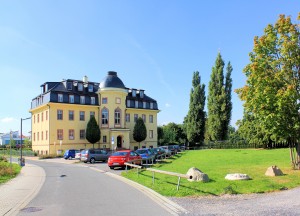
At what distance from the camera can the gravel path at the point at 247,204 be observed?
9453mm

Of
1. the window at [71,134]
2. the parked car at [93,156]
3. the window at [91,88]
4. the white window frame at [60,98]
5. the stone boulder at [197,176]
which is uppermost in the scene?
the window at [91,88]

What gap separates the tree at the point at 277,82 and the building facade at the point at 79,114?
38.8 meters

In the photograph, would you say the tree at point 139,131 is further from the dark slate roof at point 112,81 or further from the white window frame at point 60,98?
the white window frame at point 60,98

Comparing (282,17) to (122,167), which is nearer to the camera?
(282,17)

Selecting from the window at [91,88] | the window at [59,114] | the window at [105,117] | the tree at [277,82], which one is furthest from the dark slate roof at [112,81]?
the tree at [277,82]

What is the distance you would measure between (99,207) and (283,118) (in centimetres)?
1260

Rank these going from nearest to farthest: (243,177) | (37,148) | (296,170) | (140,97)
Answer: (243,177) → (296,170) → (37,148) → (140,97)

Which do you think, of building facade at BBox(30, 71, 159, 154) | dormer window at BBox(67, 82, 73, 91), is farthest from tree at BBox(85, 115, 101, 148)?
dormer window at BBox(67, 82, 73, 91)

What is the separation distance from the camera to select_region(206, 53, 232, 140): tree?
6556 cm

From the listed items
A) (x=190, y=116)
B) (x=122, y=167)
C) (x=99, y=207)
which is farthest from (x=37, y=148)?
(x=99, y=207)

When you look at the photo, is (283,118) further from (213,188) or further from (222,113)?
(222,113)

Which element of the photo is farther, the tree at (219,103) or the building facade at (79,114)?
the tree at (219,103)

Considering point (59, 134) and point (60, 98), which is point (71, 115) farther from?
point (59, 134)

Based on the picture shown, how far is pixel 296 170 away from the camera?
61.3ft
